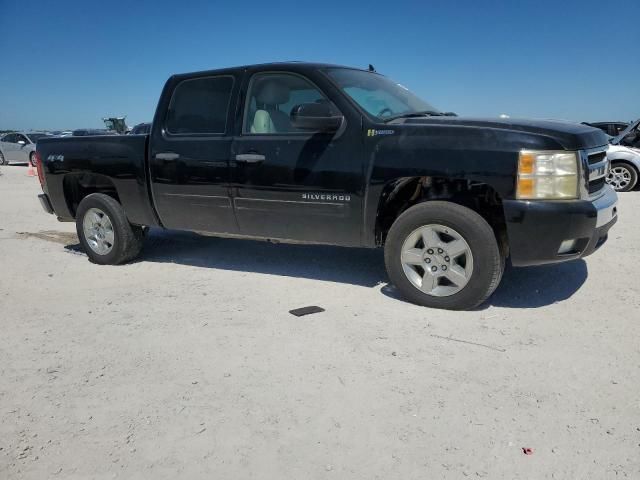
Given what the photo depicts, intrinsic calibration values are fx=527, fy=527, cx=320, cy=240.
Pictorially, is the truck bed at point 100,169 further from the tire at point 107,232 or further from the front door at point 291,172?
the front door at point 291,172

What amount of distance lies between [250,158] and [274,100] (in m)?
0.60

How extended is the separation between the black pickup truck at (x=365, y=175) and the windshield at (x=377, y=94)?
19 mm

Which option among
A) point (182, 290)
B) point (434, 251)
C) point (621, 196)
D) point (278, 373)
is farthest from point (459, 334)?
point (621, 196)

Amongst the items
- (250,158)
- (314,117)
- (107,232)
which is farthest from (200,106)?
(107,232)

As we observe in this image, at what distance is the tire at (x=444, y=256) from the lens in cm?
381

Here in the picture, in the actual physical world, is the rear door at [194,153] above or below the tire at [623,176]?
above

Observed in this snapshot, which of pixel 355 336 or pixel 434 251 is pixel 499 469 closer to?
pixel 355 336

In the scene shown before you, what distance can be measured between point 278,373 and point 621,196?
948cm

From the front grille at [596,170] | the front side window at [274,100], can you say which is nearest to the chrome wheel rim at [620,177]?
the front grille at [596,170]

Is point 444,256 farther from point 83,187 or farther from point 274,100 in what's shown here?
point 83,187

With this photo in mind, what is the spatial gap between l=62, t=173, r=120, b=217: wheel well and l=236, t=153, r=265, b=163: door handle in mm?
1826

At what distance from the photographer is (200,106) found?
5.04 meters

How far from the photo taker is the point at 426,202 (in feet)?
13.2

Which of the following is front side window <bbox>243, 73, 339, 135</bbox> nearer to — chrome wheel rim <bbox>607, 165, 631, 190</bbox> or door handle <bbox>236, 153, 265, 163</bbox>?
door handle <bbox>236, 153, 265, 163</bbox>
